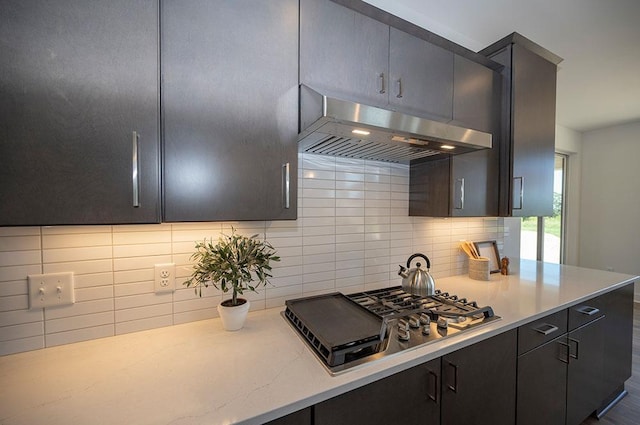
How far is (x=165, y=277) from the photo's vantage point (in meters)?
1.12

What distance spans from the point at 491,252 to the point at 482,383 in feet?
4.14

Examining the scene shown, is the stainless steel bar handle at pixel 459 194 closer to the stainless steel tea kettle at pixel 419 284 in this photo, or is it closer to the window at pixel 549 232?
the stainless steel tea kettle at pixel 419 284

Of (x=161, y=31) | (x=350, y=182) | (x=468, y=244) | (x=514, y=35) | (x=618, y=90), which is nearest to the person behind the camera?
(x=161, y=31)

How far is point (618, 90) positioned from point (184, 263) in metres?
4.43

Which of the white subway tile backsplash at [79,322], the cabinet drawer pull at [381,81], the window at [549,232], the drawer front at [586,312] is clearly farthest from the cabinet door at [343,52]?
the window at [549,232]

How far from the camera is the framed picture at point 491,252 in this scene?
203 cm

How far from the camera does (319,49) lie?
110cm

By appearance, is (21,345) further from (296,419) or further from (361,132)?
(361,132)

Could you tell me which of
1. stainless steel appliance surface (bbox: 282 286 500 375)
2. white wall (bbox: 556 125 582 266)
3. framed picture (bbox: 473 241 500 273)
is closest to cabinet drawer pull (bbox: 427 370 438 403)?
stainless steel appliance surface (bbox: 282 286 500 375)

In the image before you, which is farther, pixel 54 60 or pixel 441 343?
pixel 441 343

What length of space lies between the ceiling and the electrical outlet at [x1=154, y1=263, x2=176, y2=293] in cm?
186

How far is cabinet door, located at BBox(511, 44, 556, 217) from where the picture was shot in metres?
1.72

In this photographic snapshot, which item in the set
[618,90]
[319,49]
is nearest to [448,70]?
[319,49]

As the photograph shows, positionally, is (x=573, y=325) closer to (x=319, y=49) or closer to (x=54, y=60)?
(x=319, y=49)
